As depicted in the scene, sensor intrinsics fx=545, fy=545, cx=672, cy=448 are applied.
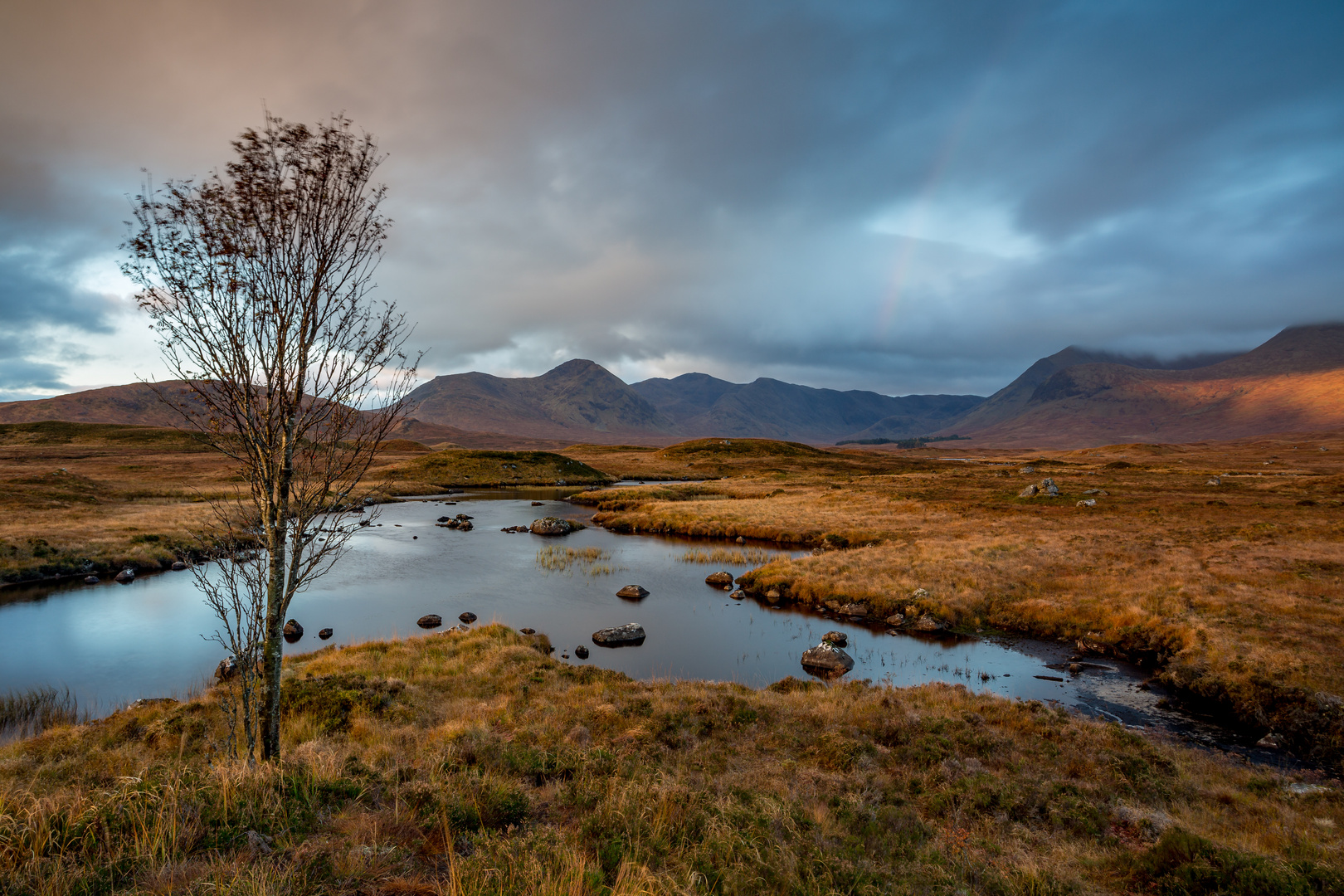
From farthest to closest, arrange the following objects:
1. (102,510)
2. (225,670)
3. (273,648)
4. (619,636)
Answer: (102,510), (619,636), (225,670), (273,648)

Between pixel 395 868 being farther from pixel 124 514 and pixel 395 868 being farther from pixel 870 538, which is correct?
pixel 124 514

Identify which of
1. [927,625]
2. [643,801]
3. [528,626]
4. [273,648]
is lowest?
[927,625]

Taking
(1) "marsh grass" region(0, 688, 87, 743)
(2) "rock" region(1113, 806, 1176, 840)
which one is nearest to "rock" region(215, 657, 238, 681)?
(1) "marsh grass" region(0, 688, 87, 743)

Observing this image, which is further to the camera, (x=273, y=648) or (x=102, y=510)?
(x=102, y=510)

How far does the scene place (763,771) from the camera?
11703mm

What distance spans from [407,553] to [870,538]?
34.9 m

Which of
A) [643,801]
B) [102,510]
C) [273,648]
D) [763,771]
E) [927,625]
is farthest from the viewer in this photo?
[102,510]

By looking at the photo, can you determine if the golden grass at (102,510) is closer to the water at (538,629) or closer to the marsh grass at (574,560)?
the water at (538,629)

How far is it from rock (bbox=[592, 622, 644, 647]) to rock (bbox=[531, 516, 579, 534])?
2694cm

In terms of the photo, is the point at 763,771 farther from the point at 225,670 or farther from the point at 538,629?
the point at 225,670

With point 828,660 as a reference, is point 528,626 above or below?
above

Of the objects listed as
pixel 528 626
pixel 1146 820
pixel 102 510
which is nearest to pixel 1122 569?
pixel 1146 820

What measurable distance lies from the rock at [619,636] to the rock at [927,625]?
1262 cm

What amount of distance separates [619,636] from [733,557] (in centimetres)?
1676
